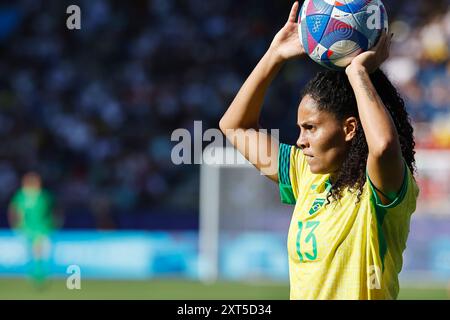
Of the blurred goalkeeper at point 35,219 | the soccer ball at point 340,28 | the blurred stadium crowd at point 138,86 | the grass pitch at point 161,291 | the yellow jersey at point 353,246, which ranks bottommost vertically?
the yellow jersey at point 353,246

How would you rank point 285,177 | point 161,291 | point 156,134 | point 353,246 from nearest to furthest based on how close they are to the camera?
point 353,246, point 285,177, point 161,291, point 156,134

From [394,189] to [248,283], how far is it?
1233 cm

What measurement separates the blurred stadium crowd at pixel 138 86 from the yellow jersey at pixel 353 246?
1338 cm

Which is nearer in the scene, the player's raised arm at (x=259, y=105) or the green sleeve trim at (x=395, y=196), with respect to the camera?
the green sleeve trim at (x=395, y=196)

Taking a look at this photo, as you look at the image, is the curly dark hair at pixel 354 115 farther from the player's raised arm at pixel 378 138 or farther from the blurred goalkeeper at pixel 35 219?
the blurred goalkeeper at pixel 35 219

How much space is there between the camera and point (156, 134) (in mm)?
18766

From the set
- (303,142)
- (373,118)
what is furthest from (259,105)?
(373,118)

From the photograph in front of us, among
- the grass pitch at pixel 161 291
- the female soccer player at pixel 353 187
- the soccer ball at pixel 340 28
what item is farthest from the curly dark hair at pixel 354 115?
the grass pitch at pixel 161 291

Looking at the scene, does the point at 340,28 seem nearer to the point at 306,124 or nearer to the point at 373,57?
the point at 373,57

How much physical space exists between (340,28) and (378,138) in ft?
2.28

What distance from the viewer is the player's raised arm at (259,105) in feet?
12.6

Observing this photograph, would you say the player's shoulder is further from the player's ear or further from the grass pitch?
the grass pitch

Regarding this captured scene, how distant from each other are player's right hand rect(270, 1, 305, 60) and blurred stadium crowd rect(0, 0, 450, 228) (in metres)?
13.0
